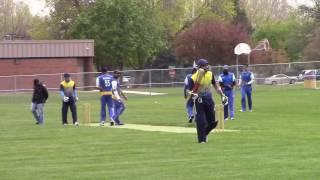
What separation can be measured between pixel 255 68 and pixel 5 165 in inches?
1646

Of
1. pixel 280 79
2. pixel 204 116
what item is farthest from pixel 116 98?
pixel 280 79

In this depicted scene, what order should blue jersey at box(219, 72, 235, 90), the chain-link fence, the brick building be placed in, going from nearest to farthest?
blue jersey at box(219, 72, 235, 90) → the chain-link fence → the brick building

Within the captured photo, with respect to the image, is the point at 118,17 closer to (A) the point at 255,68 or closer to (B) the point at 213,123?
(A) the point at 255,68

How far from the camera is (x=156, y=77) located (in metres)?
52.2

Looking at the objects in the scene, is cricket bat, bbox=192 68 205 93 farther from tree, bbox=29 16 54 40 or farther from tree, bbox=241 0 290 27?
tree, bbox=241 0 290 27

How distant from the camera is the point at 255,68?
5356 cm

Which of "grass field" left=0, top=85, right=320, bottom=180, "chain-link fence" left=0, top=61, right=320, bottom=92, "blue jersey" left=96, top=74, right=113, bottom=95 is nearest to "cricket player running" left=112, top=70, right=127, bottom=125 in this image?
"blue jersey" left=96, top=74, right=113, bottom=95

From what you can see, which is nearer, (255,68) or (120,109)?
(120,109)

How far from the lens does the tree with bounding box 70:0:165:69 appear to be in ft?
222

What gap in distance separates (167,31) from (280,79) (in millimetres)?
30530

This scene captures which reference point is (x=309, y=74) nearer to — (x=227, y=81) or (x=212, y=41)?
(x=212, y=41)

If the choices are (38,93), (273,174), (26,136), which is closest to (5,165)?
(273,174)

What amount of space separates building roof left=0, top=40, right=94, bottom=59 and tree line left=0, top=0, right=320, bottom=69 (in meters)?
7.65

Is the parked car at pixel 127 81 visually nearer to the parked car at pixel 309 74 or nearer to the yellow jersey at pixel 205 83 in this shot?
the parked car at pixel 309 74
